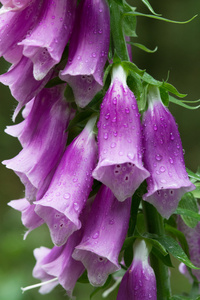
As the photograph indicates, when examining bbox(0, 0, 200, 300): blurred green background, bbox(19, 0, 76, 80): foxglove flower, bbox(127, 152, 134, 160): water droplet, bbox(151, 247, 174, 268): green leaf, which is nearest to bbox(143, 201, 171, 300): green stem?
bbox(151, 247, 174, 268): green leaf

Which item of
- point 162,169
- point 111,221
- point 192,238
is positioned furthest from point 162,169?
point 192,238

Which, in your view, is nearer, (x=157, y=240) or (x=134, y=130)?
(x=134, y=130)

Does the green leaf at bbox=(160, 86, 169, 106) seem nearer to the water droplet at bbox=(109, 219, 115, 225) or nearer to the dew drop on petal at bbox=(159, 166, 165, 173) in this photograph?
the dew drop on petal at bbox=(159, 166, 165, 173)

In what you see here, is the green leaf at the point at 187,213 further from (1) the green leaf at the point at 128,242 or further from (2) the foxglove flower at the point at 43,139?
(2) the foxglove flower at the point at 43,139

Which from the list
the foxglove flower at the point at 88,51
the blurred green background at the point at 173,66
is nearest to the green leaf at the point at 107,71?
the foxglove flower at the point at 88,51

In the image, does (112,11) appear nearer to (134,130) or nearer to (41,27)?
(41,27)

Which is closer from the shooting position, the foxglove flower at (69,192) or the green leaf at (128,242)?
the foxglove flower at (69,192)

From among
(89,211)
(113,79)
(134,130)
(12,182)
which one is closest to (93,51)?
(113,79)
